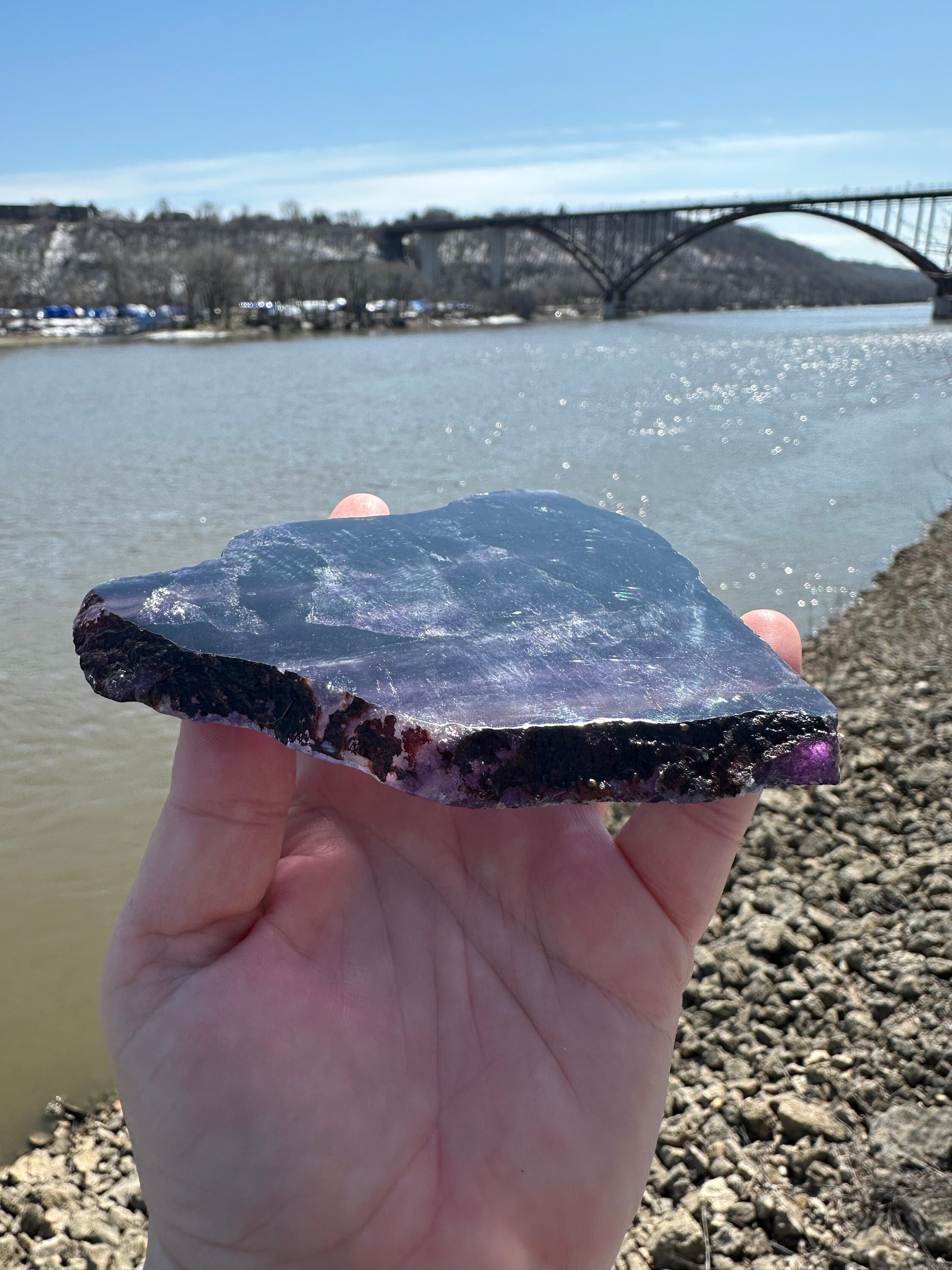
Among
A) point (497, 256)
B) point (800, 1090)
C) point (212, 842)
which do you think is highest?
point (497, 256)

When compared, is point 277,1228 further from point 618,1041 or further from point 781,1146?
point 781,1146

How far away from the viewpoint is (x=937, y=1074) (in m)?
3.82

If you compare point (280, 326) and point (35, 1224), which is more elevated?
point (280, 326)

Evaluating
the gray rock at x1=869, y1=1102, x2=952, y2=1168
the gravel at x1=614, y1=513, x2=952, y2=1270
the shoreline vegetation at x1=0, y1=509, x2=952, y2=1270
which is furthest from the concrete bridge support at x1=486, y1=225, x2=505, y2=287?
the gray rock at x1=869, y1=1102, x2=952, y2=1168

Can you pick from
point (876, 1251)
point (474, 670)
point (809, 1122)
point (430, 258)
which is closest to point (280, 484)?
point (809, 1122)

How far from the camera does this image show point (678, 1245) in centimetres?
335

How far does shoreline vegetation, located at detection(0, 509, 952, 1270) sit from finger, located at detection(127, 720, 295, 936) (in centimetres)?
235

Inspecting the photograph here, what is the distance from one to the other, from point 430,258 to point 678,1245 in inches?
3811

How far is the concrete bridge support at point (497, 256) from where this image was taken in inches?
3428

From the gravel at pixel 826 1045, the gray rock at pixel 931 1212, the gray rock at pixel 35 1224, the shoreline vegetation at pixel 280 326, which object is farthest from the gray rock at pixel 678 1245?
the shoreline vegetation at pixel 280 326

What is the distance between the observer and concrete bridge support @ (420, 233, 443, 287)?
301 feet

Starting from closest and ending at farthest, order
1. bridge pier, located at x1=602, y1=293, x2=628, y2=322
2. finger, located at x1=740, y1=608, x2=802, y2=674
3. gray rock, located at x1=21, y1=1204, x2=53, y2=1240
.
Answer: finger, located at x1=740, y1=608, x2=802, y2=674 → gray rock, located at x1=21, y1=1204, x2=53, y2=1240 → bridge pier, located at x1=602, y1=293, x2=628, y2=322

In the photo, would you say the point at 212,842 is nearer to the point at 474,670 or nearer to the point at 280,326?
the point at 474,670

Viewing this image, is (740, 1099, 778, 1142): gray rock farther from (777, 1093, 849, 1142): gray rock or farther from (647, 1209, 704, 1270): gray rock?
(647, 1209, 704, 1270): gray rock
